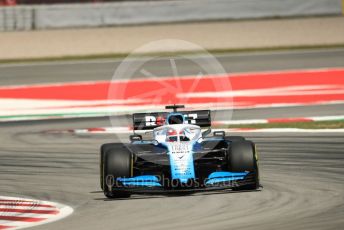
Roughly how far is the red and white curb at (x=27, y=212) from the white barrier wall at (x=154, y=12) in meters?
21.0

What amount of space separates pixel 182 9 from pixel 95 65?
423 centimetres

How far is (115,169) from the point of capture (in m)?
12.6

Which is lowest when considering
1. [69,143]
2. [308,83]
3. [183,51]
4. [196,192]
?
[196,192]

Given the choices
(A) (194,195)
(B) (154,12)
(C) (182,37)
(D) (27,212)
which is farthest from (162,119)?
(B) (154,12)

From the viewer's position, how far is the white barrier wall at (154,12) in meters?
33.7

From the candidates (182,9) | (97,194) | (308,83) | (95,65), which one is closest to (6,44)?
(95,65)

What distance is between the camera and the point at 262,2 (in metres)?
34.6

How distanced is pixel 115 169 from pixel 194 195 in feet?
3.07

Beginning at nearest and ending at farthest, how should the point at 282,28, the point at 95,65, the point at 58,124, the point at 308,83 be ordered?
the point at 58,124, the point at 308,83, the point at 95,65, the point at 282,28

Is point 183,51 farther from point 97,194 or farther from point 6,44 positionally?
point 97,194

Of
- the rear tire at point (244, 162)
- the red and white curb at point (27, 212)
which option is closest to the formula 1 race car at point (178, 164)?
the rear tire at point (244, 162)

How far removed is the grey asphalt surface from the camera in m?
10.8

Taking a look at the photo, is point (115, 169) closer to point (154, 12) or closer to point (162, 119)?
point (162, 119)

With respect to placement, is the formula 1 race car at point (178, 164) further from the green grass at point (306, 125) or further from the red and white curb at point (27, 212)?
the green grass at point (306, 125)
